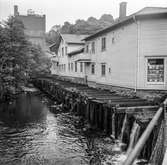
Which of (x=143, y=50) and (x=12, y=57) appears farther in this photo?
(x=12, y=57)

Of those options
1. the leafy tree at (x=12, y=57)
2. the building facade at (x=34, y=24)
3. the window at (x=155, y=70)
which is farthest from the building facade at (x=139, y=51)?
the building facade at (x=34, y=24)

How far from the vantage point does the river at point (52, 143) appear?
9.25 metres

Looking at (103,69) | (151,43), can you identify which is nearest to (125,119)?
(151,43)

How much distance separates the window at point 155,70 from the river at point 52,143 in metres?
6.17

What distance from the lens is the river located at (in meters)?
9.25

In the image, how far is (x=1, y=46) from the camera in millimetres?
25047

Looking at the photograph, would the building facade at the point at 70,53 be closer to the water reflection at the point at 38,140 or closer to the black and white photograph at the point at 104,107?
the black and white photograph at the point at 104,107

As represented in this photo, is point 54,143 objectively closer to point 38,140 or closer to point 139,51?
point 38,140

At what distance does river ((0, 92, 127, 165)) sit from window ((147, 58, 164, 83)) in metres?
6.17

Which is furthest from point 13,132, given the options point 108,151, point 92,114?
point 108,151

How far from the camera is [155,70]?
1661 cm

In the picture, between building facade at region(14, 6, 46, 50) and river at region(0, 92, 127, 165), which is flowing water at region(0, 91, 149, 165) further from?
building facade at region(14, 6, 46, 50)

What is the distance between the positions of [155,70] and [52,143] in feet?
31.4

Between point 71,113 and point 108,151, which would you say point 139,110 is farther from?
point 71,113
